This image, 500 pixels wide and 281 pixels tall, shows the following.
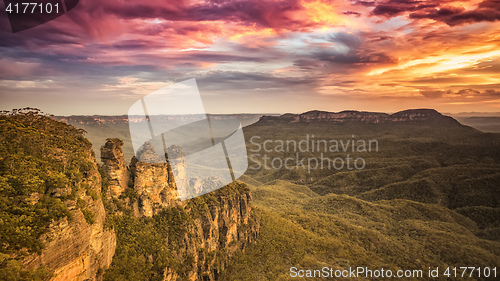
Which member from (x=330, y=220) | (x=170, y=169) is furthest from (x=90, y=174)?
(x=330, y=220)

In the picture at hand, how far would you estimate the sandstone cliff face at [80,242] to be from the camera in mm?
15832

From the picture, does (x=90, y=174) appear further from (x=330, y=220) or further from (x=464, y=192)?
(x=464, y=192)

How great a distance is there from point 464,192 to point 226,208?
112777mm

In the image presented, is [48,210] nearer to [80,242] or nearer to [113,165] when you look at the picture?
[80,242]

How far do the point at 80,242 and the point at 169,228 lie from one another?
64.7 ft

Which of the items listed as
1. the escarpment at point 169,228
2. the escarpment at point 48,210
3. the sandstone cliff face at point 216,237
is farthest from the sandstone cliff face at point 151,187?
the escarpment at point 48,210

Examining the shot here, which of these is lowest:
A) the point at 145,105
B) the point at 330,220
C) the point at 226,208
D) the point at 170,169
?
the point at 330,220

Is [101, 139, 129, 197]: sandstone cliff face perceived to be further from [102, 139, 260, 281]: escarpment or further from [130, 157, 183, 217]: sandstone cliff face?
[130, 157, 183, 217]: sandstone cliff face

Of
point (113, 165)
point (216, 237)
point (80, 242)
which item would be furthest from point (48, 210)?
point (216, 237)

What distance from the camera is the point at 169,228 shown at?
37156 millimetres

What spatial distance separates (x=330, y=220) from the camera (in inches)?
2990

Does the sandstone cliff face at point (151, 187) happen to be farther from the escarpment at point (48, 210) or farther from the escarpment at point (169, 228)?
the escarpment at point (48, 210)

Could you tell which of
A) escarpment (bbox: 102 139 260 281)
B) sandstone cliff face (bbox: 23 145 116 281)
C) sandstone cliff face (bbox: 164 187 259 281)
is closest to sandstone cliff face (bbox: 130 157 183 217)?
escarpment (bbox: 102 139 260 281)

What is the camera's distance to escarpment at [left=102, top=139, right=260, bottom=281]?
2995 cm
